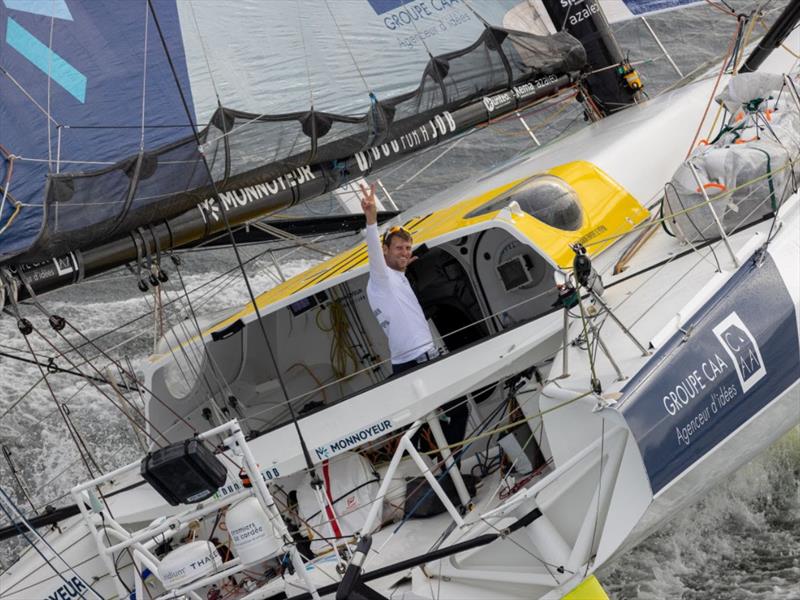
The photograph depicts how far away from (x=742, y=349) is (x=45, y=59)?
3292 mm

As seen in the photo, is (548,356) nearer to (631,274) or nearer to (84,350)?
(631,274)

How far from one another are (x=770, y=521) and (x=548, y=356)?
167 centimetres

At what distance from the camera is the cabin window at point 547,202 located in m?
5.38

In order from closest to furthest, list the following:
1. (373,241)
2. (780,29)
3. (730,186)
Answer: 1. (373,241)
2. (730,186)
3. (780,29)

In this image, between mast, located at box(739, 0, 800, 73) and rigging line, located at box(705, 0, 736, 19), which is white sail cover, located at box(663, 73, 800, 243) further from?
rigging line, located at box(705, 0, 736, 19)

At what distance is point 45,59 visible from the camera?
5270mm

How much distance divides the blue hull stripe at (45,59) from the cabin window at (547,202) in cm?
189

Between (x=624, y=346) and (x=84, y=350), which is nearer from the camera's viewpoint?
(x=624, y=346)

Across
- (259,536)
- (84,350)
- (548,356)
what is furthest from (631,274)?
(84,350)

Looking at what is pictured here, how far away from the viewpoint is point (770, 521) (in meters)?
5.63

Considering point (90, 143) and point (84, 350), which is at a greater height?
point (90, 143)

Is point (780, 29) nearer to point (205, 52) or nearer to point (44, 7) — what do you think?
point (205, 52)

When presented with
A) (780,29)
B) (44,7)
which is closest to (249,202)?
(44,7)

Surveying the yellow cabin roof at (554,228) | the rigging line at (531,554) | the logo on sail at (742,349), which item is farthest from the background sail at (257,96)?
the logo on sail at (742,349)
